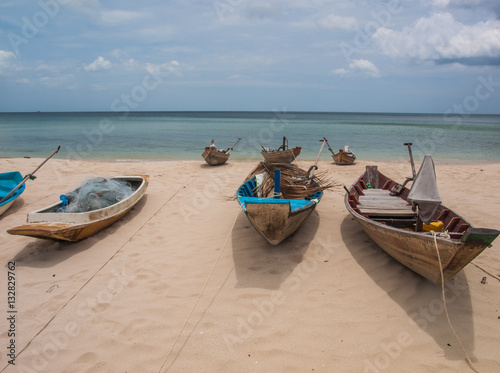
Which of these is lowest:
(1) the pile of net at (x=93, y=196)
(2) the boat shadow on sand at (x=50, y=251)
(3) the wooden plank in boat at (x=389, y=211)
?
(2) the boat shadow on sand at (x=50, y=251)

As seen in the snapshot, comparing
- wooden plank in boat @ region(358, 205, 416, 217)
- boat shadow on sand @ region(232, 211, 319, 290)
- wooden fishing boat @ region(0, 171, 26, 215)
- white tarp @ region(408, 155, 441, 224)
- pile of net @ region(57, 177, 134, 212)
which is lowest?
boat shadow on sand @ region(232, 211, 319, 290)

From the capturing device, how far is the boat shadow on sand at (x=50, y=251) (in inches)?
205

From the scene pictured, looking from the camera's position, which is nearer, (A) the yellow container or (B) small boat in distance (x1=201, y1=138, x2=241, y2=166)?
(A) the yellow container

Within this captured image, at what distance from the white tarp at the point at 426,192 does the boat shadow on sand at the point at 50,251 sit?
590 centimetres

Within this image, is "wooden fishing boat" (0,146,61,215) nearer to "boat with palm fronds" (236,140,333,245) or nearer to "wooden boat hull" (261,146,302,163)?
"boat with palm fronds" (236,140,333,245)

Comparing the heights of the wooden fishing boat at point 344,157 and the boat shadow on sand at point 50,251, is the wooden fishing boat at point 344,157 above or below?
above

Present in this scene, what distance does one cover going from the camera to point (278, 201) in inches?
182

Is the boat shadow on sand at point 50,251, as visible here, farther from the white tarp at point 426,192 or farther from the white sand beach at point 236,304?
the white tarp at point 426,192

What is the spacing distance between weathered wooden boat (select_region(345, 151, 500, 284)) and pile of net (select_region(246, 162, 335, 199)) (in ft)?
Answer: 2.87

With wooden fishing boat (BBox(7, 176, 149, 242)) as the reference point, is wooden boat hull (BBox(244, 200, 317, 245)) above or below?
above

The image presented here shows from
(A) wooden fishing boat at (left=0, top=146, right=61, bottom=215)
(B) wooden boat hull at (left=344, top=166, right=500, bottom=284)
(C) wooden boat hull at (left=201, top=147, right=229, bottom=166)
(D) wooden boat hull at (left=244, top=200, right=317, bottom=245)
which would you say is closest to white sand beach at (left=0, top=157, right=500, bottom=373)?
(B) wooden boat hull at (left=344, top=166, right=500, bottom=284)

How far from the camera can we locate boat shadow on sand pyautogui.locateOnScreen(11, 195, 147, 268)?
522cm

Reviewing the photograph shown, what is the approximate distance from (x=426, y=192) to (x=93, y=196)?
6411mm

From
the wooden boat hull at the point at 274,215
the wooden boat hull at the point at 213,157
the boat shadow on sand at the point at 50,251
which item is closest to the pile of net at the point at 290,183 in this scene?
the wooden boat hull at the point at 274,215
